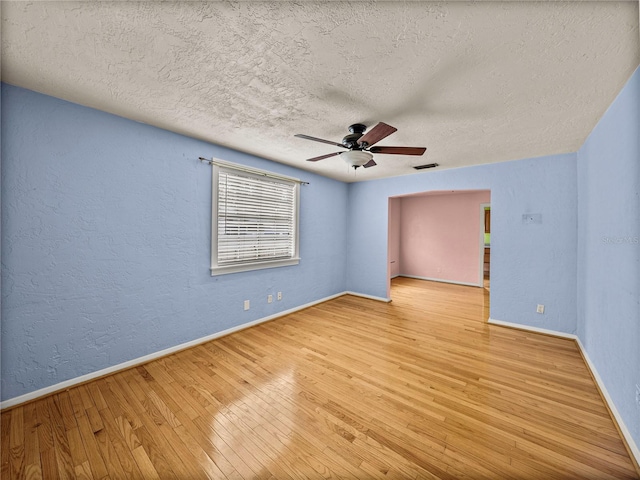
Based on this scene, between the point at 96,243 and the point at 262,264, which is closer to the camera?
the point at 96,243

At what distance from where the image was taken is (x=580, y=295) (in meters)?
2.86

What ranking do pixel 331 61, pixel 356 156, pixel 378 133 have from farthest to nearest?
pixel 356 156 → pixel 378 133 → pixel 331 61

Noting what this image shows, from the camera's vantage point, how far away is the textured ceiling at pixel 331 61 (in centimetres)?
119

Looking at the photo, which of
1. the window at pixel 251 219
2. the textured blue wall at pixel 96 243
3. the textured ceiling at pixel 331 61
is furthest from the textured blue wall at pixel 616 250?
the textured blue wall at pixel 96 243

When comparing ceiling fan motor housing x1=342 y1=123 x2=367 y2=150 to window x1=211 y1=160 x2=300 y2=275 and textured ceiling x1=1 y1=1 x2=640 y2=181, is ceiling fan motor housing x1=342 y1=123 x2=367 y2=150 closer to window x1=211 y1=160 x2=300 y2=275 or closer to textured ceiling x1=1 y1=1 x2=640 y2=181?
textured ceiling x1=1 y1=1 x2=640 y2=181

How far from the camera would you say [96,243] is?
2141mm

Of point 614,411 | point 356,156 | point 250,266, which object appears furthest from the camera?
point 250,266

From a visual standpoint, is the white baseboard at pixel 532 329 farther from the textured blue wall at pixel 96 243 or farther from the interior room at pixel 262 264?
the textured blue wall at pixel 96 243

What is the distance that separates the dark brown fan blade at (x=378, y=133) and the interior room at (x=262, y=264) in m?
0.02

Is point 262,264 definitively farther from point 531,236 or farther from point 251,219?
point 531,236

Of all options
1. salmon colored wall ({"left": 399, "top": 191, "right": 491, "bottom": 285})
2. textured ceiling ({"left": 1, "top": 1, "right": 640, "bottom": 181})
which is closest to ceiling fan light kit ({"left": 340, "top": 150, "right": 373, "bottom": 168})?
textured ceiling ({"left": 1, "top": 1, "right": 640, "bottom": 181})

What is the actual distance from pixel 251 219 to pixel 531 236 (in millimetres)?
3843

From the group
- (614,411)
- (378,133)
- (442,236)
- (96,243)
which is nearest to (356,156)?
(378,133)

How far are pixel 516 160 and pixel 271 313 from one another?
4160 mm
